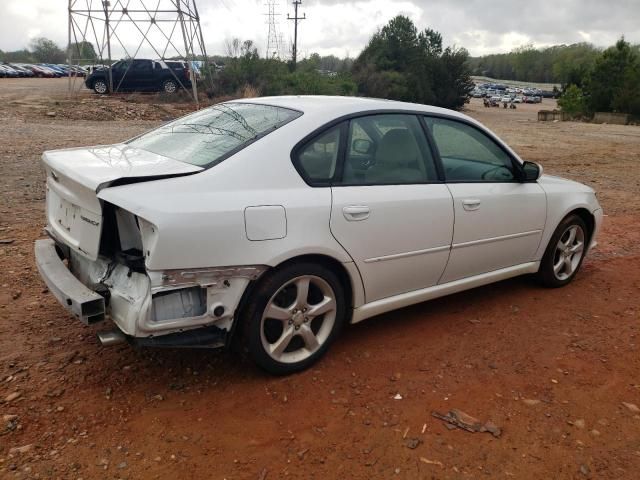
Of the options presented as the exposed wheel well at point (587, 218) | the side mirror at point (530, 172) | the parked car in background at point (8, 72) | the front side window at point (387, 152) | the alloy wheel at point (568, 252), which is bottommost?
the parked car in background at point (8, 72)

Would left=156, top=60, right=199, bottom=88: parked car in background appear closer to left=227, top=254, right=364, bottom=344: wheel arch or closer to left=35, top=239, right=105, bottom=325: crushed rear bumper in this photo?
left=35, top=239, right=105, bottom=325: crushed rear bumper

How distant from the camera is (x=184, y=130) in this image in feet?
12.2

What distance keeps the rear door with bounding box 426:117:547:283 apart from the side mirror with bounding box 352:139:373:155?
0.56 metres

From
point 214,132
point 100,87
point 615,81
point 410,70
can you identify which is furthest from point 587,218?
point 410,70

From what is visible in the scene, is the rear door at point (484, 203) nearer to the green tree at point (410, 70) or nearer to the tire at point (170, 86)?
the tire at point (170, 86)

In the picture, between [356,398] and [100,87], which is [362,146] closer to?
[356,398]

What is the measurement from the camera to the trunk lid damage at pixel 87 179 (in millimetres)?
2838

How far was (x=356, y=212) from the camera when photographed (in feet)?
10.7

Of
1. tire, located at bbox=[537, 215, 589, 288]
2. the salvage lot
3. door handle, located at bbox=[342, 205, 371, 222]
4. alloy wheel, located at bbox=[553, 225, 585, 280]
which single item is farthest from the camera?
alloy wheel, located at bbox=[553, 225, 585, 280]

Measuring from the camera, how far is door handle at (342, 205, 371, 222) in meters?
3.23

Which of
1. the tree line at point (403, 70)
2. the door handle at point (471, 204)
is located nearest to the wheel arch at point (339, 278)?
the door handle at point (471, 204)

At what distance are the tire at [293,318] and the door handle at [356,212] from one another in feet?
1.10

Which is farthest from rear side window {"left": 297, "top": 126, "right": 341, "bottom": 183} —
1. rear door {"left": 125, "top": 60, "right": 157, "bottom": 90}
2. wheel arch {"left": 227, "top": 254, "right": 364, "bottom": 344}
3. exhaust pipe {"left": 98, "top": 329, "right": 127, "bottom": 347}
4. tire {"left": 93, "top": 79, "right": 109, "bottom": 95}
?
tire {"left": 93, "top": 79, "right": 109, "bottom": 95}

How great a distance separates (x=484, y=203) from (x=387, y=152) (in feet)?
2.81
